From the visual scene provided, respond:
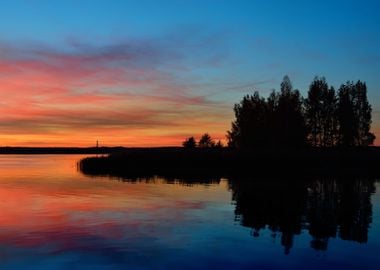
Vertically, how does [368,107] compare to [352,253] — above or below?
above

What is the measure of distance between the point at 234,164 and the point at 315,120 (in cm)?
5463

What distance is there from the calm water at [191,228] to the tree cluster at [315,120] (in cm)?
7059

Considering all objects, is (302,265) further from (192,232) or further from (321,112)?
(321,112)

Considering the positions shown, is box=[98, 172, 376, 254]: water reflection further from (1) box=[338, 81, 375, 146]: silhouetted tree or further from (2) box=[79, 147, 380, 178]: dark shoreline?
(1) box=[338, 81, 375, 146]: silhouetted tree

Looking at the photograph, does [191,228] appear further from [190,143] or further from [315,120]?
[190,143]

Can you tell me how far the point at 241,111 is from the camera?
136000 millimetres

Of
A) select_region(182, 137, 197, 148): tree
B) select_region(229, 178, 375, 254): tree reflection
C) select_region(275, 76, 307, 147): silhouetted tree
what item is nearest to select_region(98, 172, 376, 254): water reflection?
select_region(229, 178, 375, 254): tree reflection

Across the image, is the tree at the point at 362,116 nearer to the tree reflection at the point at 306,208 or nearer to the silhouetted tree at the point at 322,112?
the silhouetted tree at the point at 322,112

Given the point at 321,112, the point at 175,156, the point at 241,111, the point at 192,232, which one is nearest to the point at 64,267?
the point at 192,232

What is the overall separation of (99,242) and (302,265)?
30.9 feet

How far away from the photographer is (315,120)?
12231 centimetres

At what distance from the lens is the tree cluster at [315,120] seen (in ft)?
386

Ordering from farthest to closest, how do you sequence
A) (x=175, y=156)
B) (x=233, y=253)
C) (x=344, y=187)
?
(x=175, y=156), (x=344, y=187), (x=233, y=253)

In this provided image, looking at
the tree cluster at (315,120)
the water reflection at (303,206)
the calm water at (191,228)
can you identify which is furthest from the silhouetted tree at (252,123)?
the calm water at (191,228)
